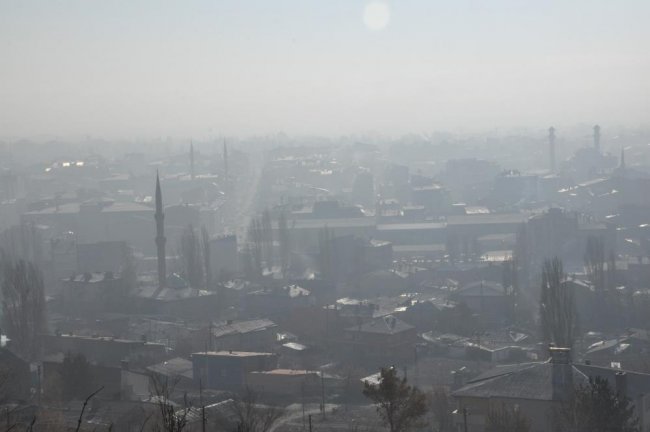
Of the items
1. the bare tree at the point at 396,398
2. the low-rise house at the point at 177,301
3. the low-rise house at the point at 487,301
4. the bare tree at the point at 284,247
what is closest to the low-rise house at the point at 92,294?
the low-rise house at the point at 177,301

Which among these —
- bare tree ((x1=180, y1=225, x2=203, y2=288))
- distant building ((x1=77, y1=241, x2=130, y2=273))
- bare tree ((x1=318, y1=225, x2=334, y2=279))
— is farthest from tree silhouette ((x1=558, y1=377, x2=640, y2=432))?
distant building ((x1=77, y1=241, x2=130, y2=273))

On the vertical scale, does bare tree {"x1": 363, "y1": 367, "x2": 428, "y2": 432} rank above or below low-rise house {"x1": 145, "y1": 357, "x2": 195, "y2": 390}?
above

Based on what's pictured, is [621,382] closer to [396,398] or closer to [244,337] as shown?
[396,398]

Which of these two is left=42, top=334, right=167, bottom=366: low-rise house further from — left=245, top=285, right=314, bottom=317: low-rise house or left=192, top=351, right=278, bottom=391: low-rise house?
left=245, top=285, right=314, bottom=317: low-rise house

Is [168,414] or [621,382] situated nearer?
[168,414]

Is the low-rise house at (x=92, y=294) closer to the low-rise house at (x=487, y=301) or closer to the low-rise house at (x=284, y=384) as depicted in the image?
the low-rise house at (x=487, y=301)

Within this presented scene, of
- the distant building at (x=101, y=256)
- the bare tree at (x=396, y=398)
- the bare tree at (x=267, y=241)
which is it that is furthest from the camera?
the bare tree at (x=267, y=241)

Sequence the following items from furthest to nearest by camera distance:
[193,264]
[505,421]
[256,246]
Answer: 1. [256,246]
2. [193,264]
3. [505,421]

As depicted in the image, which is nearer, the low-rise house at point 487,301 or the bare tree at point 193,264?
the low-rise house at point 487,301

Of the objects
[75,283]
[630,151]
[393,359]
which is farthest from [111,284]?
[630,151]

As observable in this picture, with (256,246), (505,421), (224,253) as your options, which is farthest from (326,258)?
(505,421)
